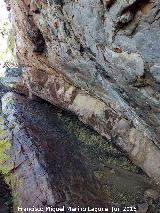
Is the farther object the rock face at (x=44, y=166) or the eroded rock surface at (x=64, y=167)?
the eroded rock surface at (x=64, y=167)

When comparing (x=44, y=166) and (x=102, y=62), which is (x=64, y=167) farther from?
(x=102, y=62)

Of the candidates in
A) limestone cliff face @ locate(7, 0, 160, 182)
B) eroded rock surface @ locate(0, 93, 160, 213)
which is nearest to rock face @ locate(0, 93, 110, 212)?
eroded rock surface @ locate(0, 93, 160, 213)

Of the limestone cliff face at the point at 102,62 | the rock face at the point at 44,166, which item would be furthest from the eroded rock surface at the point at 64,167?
the limestone cliff face at the point at 102,62

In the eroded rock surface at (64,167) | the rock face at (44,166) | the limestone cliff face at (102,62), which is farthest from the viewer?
the eroded rock surface at (64,167)

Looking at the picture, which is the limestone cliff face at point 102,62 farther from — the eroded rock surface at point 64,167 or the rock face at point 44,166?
the rock face at point 44,166

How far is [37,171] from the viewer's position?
5.72 m

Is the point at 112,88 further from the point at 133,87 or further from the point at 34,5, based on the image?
the point at 34,5

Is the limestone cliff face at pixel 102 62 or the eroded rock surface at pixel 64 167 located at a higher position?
the limestone cliff face at pixel 102 62

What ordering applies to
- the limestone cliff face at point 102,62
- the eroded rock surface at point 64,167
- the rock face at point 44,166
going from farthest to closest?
the eroded rock surface at point 64,167, the rock face at point 44,166, the limestone cliff face at point 102,62

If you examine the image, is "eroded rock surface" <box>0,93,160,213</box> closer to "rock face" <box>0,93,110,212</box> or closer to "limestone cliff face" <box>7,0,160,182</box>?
"rock face" <box>0,93,110,212</box>

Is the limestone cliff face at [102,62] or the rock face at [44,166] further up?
the limestone cliff face at [102,62]

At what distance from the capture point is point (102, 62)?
14.3 ft

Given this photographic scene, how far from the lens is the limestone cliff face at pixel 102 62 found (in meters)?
3.43

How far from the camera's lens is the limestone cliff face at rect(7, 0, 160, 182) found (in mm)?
3426
